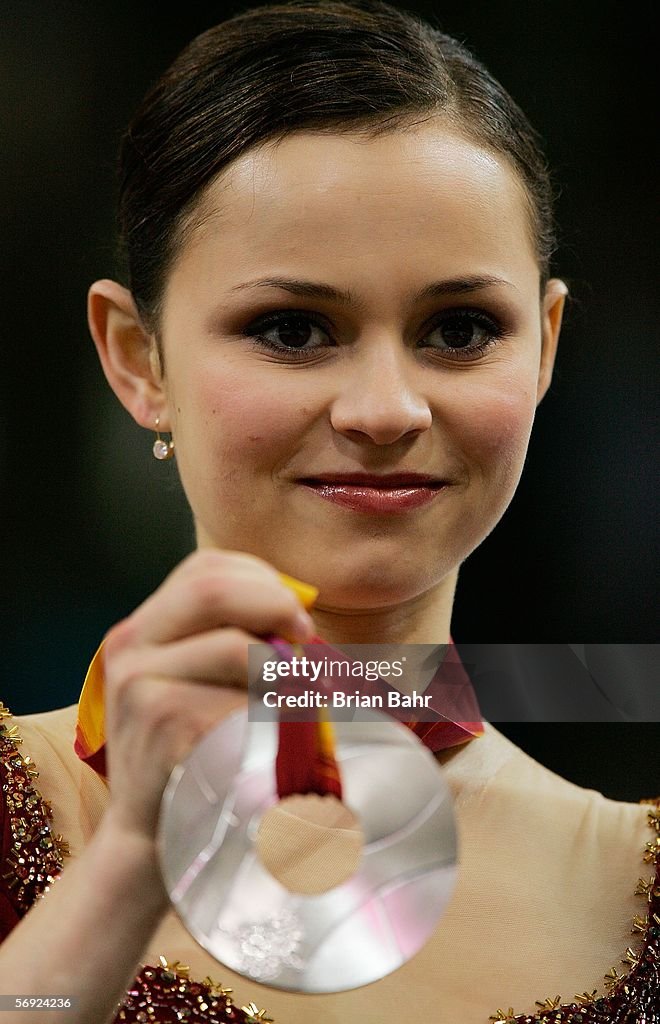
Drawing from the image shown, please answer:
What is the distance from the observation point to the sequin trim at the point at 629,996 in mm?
812

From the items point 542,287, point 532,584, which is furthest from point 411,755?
point 532,584

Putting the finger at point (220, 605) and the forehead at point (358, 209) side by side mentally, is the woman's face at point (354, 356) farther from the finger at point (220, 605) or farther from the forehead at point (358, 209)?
the finger at point (220, 605)

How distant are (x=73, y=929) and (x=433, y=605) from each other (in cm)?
37

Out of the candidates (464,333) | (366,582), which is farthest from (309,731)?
(464,333)

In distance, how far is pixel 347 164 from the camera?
0.76 meters

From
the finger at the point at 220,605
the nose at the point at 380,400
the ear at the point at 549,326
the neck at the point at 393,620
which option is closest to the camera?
the finger at the point at 220,605

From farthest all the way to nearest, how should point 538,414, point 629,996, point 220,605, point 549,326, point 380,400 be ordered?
point 538,414 < point 549,326 < point 629,996 < point 380,400 < point 220,605

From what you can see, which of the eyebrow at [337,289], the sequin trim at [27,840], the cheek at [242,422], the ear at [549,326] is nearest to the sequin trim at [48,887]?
the sequin trim at [27,840]

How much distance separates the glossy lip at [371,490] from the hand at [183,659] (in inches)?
7.8

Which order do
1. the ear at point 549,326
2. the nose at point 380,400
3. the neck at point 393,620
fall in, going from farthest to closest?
the ear at point 549,326 < the neck at point 393,620 < the nose at point 380,400

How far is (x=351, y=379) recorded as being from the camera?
74 cm

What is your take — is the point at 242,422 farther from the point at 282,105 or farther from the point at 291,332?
the point at 282,105

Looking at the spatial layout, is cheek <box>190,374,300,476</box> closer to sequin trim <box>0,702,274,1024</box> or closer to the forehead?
the forehead

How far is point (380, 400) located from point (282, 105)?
0.21 m
